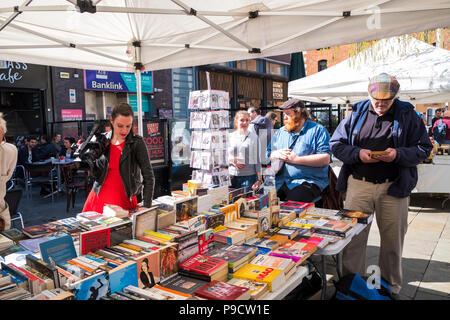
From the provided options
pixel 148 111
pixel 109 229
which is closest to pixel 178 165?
pixel 109 229

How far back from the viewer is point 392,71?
5.59 m

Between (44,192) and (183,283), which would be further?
(44,192)

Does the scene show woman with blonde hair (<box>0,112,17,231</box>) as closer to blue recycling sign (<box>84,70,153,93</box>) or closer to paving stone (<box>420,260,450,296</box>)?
paving stone (<box>420,260,450,296</box>)

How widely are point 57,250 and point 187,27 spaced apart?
101 inches

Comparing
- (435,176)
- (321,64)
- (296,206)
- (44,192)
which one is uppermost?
(321,64)

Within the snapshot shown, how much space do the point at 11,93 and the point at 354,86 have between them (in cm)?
1159

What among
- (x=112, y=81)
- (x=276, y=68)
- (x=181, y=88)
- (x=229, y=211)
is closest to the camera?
(x=229, y=211)

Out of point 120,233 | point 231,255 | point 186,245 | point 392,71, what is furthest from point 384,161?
point 392,71

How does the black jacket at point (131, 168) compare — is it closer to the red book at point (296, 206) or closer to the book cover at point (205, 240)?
the book cover at point (205, 240)

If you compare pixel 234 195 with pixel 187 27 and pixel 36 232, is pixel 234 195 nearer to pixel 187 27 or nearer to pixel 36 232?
pixel 36 232

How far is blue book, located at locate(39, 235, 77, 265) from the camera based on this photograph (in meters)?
1.51

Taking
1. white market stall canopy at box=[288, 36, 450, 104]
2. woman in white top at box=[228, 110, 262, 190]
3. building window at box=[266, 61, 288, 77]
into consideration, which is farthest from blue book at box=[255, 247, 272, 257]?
building window at box=[266, 61, 288, 77]

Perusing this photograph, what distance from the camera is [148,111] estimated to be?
1605 centimetres
